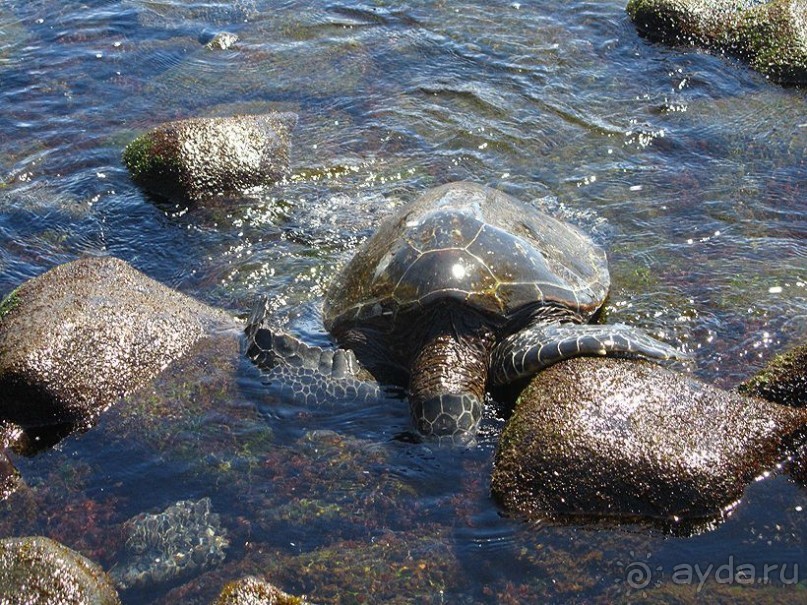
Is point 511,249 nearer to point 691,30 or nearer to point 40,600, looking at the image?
point 40,600

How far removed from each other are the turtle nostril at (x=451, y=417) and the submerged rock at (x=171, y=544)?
161cm

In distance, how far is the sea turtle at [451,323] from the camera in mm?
6629

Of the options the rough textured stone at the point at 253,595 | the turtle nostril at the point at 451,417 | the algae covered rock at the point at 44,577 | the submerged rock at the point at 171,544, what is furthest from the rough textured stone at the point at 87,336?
the rough textured stone at the point at 253,595

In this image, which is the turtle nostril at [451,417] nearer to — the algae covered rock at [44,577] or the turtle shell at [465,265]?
the turtle shell at [465,265]

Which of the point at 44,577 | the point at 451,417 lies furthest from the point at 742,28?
the point at 44,577

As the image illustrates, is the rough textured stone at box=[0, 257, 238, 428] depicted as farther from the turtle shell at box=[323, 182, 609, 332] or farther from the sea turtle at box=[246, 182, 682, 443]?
the turtle shell at box=[323, 182, 609, 332]

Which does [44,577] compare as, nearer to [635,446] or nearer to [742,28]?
[635,446]

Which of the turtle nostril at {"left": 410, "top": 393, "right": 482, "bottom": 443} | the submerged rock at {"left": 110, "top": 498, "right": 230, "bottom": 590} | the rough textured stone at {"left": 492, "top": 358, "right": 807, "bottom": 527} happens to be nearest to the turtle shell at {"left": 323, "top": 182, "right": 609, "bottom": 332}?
the turtle nostril at {"left": 410, "top": 393, "right": 482, "bottom": 443}

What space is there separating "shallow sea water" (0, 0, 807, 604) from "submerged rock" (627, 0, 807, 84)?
298 millimetres

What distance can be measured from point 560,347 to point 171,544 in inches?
117

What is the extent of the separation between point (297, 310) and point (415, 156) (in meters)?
3.15

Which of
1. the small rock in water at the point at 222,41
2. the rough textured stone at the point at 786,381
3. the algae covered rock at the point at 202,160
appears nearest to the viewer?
the rough textured stone at the point at 786,381

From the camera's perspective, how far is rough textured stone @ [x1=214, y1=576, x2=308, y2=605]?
16.5 feet

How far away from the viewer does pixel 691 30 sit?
12.4m
